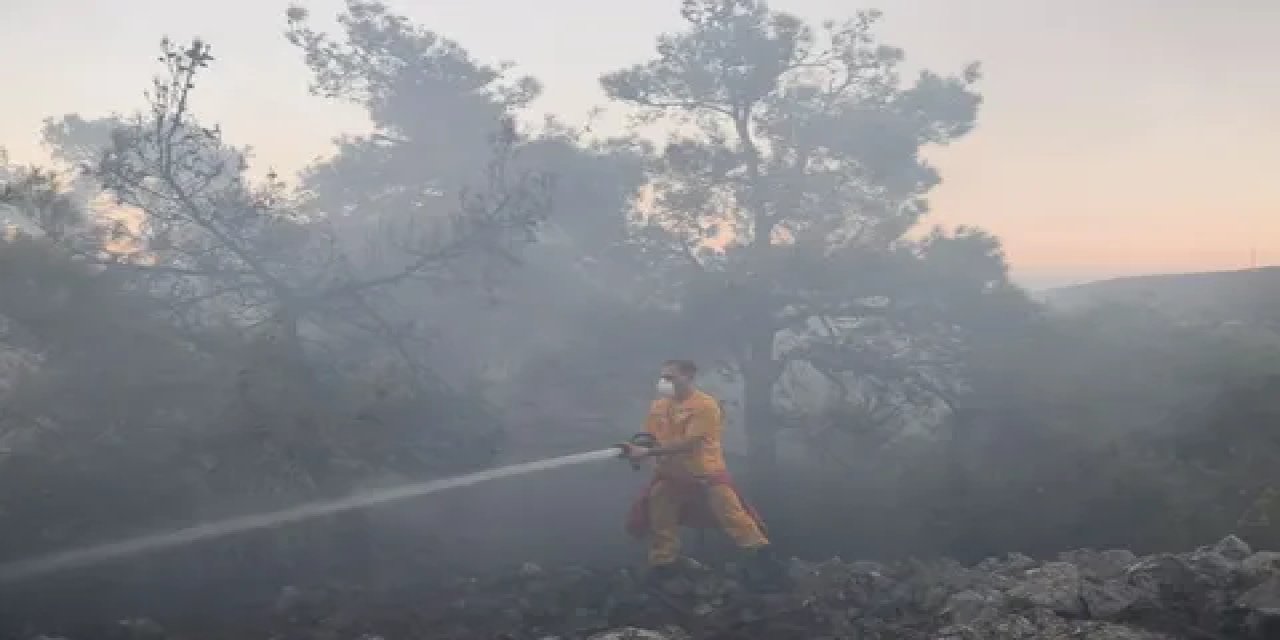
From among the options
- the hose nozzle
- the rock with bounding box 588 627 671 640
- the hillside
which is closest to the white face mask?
the hose nozzle

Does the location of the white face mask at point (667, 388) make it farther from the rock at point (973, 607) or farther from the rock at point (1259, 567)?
the rock at point (1259, 567)

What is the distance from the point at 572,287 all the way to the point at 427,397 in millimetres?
4848

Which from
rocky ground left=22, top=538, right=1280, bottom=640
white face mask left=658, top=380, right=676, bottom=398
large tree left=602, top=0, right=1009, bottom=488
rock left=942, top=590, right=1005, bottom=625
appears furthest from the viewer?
large tree left=602, top=0, right=1009, bottom=488

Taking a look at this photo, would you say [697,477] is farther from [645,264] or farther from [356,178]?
[356,178]

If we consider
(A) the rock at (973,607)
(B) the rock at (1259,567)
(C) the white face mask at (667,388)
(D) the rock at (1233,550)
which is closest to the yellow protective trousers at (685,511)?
(C) the white face mask at (667,388)

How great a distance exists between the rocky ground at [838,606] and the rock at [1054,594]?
12 mm

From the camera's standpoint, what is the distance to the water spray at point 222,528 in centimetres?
820

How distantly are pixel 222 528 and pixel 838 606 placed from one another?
5.16m

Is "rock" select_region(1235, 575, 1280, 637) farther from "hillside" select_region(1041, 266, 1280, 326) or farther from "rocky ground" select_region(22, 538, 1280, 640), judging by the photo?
"hillside" select_region(1041, 266, 1280, 326)

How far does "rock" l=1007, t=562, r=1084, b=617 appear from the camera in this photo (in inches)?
270

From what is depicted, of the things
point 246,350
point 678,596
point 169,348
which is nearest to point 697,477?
point 678,596

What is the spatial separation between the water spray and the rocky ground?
1.01 meters

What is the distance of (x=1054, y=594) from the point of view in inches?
277

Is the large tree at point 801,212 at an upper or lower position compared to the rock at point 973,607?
upper
